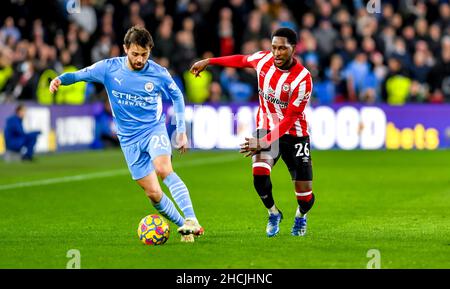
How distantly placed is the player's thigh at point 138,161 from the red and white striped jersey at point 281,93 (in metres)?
1.29

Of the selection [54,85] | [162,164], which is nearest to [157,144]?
[162,164]

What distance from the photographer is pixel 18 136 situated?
22.5m

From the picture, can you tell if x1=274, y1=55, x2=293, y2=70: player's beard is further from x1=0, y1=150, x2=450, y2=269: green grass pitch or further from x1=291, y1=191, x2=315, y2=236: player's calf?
x1=0, y1=150, x2=450, y2=269: green grass pitch

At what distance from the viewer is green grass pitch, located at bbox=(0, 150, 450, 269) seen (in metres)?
9.65

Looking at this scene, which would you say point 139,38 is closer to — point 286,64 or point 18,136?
point 286,64

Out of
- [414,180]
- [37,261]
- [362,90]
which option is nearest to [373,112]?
[362,90]

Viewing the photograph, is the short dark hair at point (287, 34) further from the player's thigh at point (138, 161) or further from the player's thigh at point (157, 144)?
the player's thigh at point (138, 161)

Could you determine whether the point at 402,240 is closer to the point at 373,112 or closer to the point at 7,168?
the point at 7,168

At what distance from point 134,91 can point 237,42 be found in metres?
17.8

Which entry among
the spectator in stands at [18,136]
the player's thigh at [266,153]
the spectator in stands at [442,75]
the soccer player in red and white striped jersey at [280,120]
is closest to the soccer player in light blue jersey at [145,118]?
the soccer player in red and white striped jersey at [280,120]

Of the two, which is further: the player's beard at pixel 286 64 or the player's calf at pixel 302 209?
the player's calf at pixel 302 209

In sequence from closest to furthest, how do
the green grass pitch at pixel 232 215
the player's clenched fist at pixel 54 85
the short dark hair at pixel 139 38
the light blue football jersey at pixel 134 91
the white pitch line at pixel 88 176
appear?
the green grass pitch at pixel 232 215
the short dark hair at pixel 139 38
the player's clenched fist at pixel 54 85
the light blue football jersey at pixel 134 91
the white pitch line at pixel 88 176

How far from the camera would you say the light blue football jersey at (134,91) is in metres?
10.6

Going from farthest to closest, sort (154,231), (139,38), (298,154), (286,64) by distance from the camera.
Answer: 1. (298,154)
2. (286,64)
3. (154,231)
4. (139,38)
